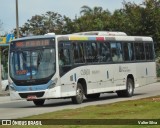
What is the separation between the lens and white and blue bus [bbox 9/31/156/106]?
2408cm

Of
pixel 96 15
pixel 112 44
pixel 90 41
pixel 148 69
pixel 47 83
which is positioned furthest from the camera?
pixel 96 15

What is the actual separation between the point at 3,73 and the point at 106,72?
22956mm

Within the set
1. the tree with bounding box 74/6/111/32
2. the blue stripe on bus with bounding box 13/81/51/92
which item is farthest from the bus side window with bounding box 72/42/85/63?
the tree with bounding box 74/6/111/32

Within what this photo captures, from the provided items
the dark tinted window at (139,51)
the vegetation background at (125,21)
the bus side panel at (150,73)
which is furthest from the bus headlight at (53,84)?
the vegetation background at (125,21)

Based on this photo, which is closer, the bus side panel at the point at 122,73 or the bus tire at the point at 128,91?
the bus side panel at the point at 122,73

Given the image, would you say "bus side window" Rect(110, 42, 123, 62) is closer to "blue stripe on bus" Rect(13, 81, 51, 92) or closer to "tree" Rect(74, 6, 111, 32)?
"blue stripe on bus" Rect(13, 81, 51, 92)

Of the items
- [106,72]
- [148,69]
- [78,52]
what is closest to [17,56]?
[78,52]

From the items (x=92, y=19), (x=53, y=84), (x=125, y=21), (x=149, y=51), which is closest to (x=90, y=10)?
(x=92, y=19)

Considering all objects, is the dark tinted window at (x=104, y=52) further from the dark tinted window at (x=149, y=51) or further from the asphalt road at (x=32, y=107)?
the dark tinted window at (x=149, y=51)

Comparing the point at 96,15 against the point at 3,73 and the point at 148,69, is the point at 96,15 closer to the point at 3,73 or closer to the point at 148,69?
the point at 3,73

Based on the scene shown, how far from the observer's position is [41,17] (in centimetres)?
9125

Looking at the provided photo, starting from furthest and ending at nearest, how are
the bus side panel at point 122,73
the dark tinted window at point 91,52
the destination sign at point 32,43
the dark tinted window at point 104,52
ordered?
the bus side panel at point 122,73
the dark tinted window at point 104,52
the dark tinted window at point 91,52
the destination sign at point 32,43

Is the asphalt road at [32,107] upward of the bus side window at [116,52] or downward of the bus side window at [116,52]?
downward

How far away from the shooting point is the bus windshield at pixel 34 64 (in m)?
24.0
